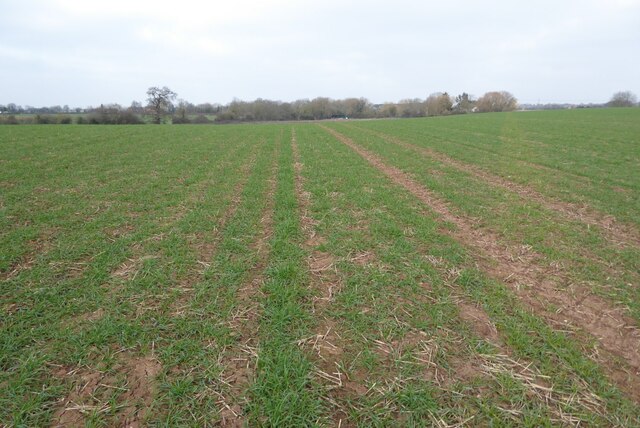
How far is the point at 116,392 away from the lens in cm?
271

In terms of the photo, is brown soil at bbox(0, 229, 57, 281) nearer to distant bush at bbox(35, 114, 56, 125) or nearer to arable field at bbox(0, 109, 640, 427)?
arable field at bbox(0, 109, 640, 427)

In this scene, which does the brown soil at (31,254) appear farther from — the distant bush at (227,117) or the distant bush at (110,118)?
the distant bush at (227,117)

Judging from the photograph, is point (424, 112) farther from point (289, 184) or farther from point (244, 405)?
point (244, 405)

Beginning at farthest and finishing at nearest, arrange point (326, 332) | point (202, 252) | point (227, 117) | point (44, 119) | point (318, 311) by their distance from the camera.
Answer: point (227, 117), point (44, 119), point (202, 252), point (318, 311), point (326, 332)

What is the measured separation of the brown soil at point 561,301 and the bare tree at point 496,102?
12455 centimetres

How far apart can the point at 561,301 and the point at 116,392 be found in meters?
5.42

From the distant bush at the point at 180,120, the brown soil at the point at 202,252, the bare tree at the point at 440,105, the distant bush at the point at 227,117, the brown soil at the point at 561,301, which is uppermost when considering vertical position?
the bare tree at the point at 440,105

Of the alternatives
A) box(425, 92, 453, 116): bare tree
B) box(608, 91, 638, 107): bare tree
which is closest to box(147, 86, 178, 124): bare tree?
box(425, 92, 453, 116): bare tree

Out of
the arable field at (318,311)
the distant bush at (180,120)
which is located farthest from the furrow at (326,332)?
the distant bush at (180,120)

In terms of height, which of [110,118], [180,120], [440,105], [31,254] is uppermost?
[440,105]

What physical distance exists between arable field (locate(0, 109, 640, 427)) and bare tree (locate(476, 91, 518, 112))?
12007 centimetres

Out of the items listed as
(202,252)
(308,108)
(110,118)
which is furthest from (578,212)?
(308,108)

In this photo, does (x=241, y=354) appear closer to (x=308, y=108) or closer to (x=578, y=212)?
(x=578, y=212)

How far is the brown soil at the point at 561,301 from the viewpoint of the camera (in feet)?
10.2
